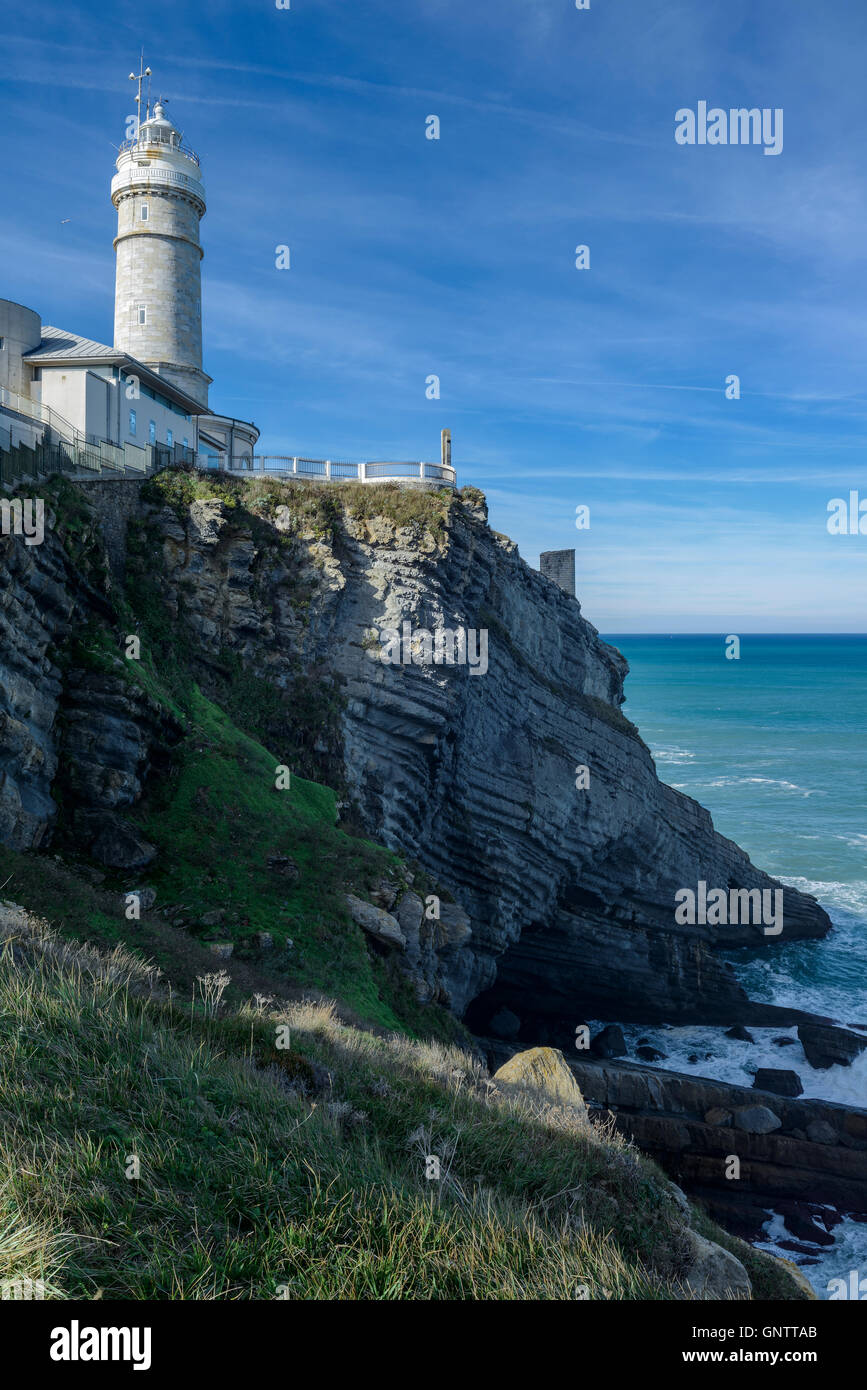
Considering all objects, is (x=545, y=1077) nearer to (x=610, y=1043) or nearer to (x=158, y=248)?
(x=610, y=1043)

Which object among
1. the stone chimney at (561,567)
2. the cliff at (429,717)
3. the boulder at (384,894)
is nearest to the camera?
the boulder at (384,894)

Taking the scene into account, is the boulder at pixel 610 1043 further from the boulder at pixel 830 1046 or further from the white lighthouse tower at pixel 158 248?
the white lighthouse tower at pixel 158 248

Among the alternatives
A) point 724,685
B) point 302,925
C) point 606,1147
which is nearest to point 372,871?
point 302,925

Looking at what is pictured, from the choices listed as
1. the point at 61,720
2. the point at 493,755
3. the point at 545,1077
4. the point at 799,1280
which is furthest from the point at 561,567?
the point at 799,1280

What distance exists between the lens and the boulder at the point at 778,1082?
26.2 m

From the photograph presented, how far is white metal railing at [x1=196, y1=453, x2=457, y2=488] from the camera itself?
29.5m

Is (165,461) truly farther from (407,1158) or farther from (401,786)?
(407,1158)

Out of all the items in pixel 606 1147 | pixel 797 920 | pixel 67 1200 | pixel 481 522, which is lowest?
pixel 797 920

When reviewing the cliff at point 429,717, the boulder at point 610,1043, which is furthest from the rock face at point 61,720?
the boulder at point 610,1043

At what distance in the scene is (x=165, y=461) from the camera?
29.1 m

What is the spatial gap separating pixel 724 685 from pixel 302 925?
484 feet

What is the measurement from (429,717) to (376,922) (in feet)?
32.0

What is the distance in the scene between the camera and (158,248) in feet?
118

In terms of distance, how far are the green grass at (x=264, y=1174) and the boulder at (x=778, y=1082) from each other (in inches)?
774
